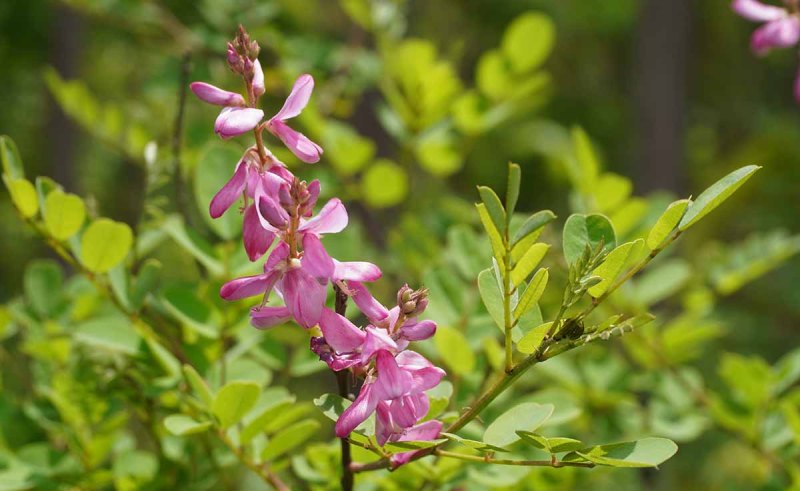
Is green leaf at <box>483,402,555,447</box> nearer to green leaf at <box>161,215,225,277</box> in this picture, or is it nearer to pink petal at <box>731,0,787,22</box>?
green leaf at <box>161,215,225,277</box>

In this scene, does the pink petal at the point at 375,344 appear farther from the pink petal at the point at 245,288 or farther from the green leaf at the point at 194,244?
the green leaf at the point at 194,244

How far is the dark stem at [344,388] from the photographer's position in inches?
13.4

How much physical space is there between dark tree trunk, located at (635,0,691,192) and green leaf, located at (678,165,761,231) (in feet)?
9.36

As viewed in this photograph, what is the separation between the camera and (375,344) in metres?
0.32

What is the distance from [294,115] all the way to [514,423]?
0.16 metres

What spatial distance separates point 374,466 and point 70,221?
0.80ft

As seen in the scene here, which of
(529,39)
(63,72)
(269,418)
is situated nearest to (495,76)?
(529,39)

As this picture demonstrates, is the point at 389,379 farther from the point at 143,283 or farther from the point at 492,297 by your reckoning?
the point at 143,283

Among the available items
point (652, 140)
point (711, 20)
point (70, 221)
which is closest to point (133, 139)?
A: point (70, 221)

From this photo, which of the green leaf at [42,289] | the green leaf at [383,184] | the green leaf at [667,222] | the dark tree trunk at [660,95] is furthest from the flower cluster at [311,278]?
the dark tree trunk at [660,95]

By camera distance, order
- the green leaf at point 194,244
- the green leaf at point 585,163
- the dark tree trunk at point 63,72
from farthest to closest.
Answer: the dark tree trunk at point 63,72
the green leaf at point 585,163
the green leaf at point 194,244

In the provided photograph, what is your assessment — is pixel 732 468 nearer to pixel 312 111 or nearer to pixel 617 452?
pixel 312 111

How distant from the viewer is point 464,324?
1.96ft

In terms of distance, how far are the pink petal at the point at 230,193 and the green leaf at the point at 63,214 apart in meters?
0.18
